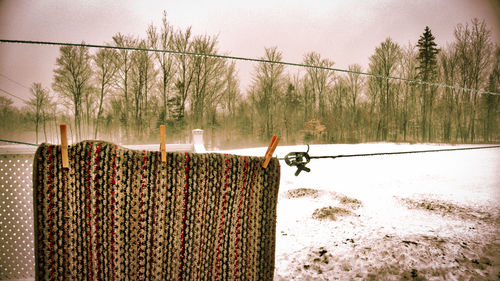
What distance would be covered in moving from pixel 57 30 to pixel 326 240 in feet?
10.8

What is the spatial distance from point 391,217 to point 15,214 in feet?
9.38

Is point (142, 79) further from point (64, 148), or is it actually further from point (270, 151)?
point (270, 151)

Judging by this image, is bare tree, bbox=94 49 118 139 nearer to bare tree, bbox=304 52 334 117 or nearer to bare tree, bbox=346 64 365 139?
bare tree, bbox=304 52 334 117

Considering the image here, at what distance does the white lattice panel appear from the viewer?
3.70 feet

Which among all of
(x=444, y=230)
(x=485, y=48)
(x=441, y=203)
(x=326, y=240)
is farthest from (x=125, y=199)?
(x=485, y=48)

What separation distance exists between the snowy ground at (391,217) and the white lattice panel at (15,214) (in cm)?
136

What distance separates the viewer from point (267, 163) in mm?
592

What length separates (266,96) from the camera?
5.90 feet

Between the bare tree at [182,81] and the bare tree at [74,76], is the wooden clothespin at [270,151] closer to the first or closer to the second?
the bare tree at [182,81]

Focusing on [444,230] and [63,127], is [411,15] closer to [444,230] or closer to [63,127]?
[444,230]

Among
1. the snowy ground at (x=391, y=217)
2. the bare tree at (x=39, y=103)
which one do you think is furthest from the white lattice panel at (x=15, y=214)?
the snowy ground at (x=391, y=217)

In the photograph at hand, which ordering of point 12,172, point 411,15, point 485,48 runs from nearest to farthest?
point 12,172 < point 485,48 < point 411,15

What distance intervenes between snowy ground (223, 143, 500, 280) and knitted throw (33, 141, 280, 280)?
0.96m

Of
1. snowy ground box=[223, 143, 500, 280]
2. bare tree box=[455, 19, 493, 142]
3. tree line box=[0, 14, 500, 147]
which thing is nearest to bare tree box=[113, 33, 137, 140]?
tree line box=[0, 14, 500, 147]
